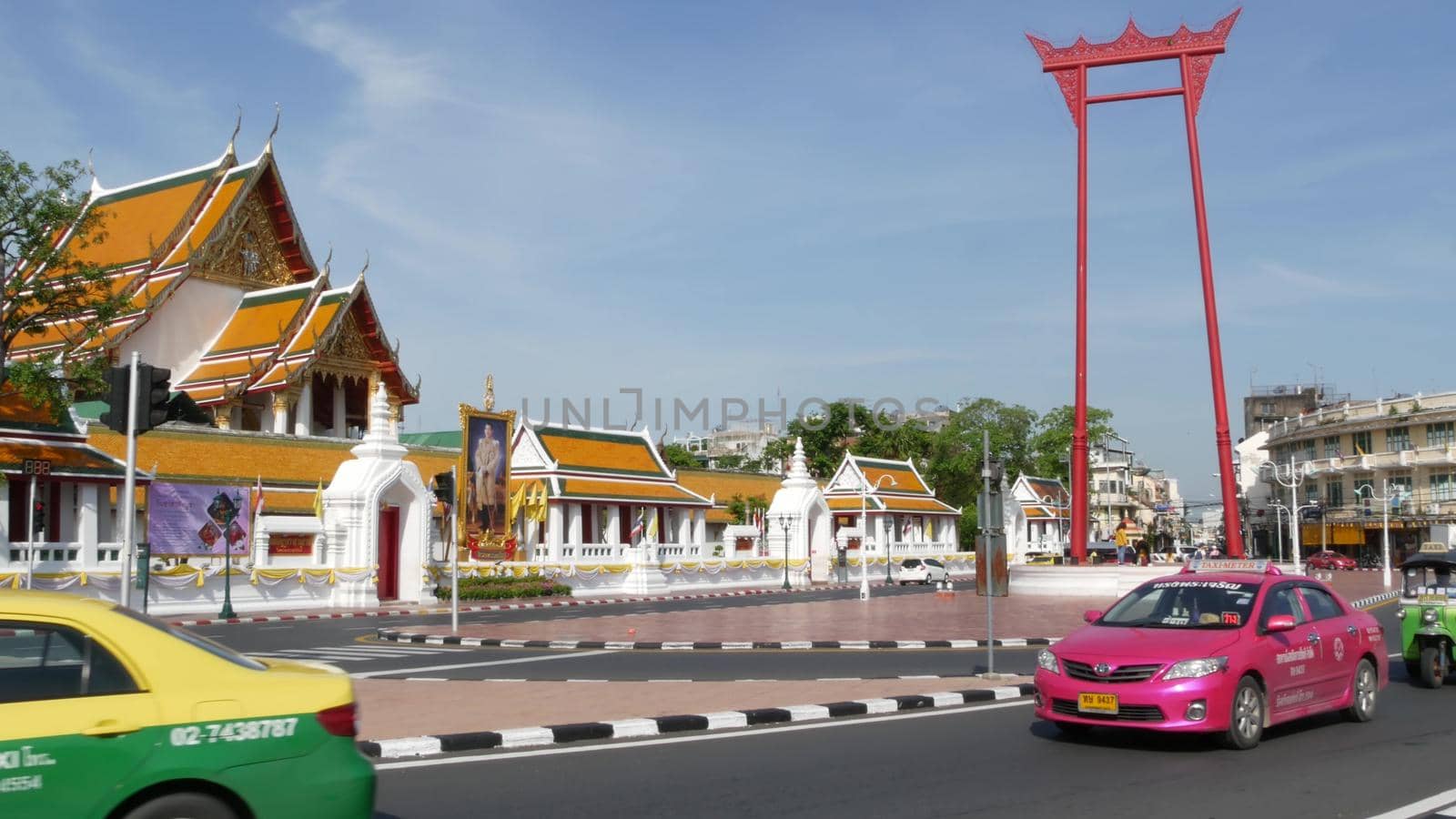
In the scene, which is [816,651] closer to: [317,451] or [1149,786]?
[1149,786]

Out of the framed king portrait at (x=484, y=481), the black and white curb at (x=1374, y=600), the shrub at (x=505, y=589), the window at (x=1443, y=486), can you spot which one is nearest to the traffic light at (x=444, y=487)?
the shrub at (x=505, y=589)

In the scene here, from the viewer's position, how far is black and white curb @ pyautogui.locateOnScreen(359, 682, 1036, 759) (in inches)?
368

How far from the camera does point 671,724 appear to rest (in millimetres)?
10492

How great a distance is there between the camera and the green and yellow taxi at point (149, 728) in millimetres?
4855

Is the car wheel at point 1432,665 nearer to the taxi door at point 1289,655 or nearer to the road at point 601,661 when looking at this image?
the taxi door at point 1289,655

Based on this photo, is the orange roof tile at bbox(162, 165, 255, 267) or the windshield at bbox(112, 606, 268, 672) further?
the orange roof tile at bbox(162, 165, 255, 267)

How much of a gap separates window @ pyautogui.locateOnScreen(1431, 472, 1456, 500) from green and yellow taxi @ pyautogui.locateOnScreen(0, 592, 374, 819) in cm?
6797

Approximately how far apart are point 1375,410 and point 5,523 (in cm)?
6361

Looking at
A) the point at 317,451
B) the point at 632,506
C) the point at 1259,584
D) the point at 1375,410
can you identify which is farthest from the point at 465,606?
the point at 1375,410

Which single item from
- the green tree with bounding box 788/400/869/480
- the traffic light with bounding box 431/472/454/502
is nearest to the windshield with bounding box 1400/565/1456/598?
the traffic light with bounding box 431/472/454/502

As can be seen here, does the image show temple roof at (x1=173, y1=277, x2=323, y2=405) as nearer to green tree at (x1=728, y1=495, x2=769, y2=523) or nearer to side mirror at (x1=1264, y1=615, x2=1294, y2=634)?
green tree at (x1=728, y1=495, x2=769, y2=523)

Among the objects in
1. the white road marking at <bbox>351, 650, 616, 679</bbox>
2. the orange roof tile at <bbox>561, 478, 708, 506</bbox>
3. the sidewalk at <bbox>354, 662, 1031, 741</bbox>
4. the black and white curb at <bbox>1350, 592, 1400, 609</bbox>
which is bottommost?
the black and white curb at <bbox>1350, 592, 1400, 609</bbox>

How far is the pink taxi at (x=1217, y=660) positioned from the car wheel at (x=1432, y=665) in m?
2.10

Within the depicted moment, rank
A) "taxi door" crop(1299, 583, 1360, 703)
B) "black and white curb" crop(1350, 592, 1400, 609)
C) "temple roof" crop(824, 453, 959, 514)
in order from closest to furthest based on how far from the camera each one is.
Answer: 1. "taxi door" crop(1299, 583, 1360, 703)
2. "black and white curb" crop(1350, 592, 1400, 609)
3. "temple roof" crop(824, 453, 959, 514)
